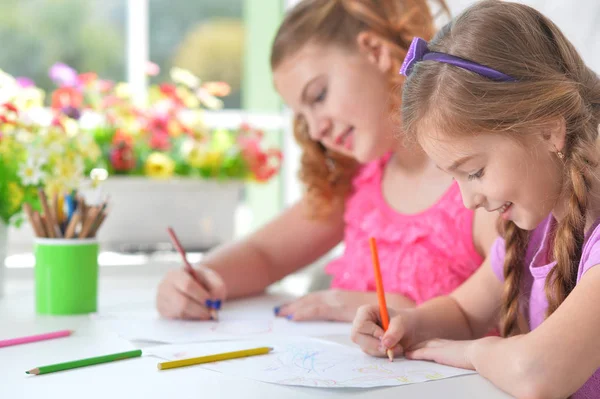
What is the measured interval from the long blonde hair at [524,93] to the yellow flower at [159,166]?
1118 millimetres

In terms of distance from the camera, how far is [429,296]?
125cm

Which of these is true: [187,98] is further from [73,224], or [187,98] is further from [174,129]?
[73,224]

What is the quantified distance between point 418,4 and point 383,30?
0.08 meters

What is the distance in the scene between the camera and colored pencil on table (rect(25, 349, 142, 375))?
0.86 m

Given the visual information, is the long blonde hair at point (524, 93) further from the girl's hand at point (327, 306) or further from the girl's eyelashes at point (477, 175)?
the girl's hand at point (327, 306)

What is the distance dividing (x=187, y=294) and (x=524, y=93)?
1.95 feet

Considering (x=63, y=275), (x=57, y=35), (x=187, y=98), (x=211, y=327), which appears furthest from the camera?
(x=57, y=35)

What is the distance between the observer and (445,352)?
916 millimetres

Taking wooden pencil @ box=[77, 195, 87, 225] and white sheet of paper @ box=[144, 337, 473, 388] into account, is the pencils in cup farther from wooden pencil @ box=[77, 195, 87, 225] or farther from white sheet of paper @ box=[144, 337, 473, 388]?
white sheet of paper @ box=[144, 337, 473, 388]

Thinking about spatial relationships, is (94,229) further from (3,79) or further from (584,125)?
(584,125)

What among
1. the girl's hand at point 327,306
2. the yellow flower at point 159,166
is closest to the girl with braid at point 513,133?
the girl's hand at point 327,306

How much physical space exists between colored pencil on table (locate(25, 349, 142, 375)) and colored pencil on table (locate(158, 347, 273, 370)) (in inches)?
2.8

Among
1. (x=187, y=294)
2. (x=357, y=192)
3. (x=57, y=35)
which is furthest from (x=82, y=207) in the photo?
(x=57, y=35)

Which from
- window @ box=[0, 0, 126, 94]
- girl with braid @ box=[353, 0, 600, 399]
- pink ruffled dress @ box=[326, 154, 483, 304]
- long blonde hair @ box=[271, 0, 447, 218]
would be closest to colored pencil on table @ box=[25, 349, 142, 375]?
girl with braid @ box=[353, 0, 600, 399]
